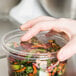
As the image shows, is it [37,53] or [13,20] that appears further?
[13,20]

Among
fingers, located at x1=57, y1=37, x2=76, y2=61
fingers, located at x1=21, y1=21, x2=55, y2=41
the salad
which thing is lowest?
the salad

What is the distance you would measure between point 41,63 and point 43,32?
0.40ft

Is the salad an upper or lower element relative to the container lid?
lower

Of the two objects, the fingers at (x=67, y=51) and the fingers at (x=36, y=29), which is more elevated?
the fingers at (x=36, y=29)

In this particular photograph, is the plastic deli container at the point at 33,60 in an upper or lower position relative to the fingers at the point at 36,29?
lower

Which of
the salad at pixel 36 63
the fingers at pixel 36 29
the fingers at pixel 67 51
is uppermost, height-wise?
the fingers at pixel 36 29

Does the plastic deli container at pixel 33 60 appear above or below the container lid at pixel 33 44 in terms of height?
below

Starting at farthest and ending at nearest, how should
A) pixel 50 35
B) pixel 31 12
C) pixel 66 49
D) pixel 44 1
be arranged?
pixel 31 12, pixel 44 1, pixel 50 35, pixel 66 49

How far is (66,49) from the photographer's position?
14.7 inches

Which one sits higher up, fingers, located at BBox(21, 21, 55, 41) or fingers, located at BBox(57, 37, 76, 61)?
fingers, located at BBox(21, 21, 55, 41)

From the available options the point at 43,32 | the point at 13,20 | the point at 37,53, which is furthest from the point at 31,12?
the point at 37,53

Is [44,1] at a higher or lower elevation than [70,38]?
higher

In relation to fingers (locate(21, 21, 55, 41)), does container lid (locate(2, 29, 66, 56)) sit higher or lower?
lower

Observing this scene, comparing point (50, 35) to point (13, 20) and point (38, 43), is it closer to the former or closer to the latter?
point (38, 43)
